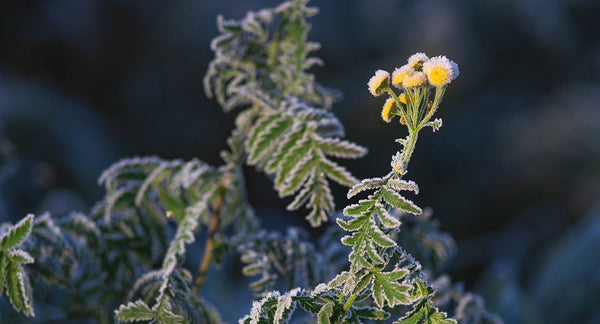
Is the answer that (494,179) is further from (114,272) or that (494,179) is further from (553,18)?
(114,272)

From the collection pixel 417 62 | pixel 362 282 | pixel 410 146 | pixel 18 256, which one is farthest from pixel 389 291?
pixel 18 256

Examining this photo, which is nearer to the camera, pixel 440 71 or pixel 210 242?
pixel 440 71

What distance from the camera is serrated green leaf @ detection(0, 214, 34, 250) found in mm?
878

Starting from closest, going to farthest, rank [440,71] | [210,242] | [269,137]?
[440,71] → [269,137] → [210,242]

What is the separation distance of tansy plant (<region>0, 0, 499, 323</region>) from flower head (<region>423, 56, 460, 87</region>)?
30mm

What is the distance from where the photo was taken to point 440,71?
66 cm

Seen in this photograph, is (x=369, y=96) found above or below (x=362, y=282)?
above

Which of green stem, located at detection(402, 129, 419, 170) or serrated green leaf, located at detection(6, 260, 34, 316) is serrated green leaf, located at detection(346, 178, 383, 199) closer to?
green stem, located at detection(402, 129, 419, 170)

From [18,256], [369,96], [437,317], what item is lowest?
[437,317]

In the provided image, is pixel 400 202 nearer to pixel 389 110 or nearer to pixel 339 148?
pixel 389 110

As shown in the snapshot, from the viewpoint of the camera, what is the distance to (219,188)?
115cm

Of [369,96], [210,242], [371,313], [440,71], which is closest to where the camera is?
[440,71]

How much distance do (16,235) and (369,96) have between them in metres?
3.08

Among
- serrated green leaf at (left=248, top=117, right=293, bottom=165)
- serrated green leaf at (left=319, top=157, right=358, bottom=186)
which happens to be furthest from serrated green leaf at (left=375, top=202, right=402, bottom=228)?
serrated green leaf at (left=248, top=117, right=293, bottom=165)
